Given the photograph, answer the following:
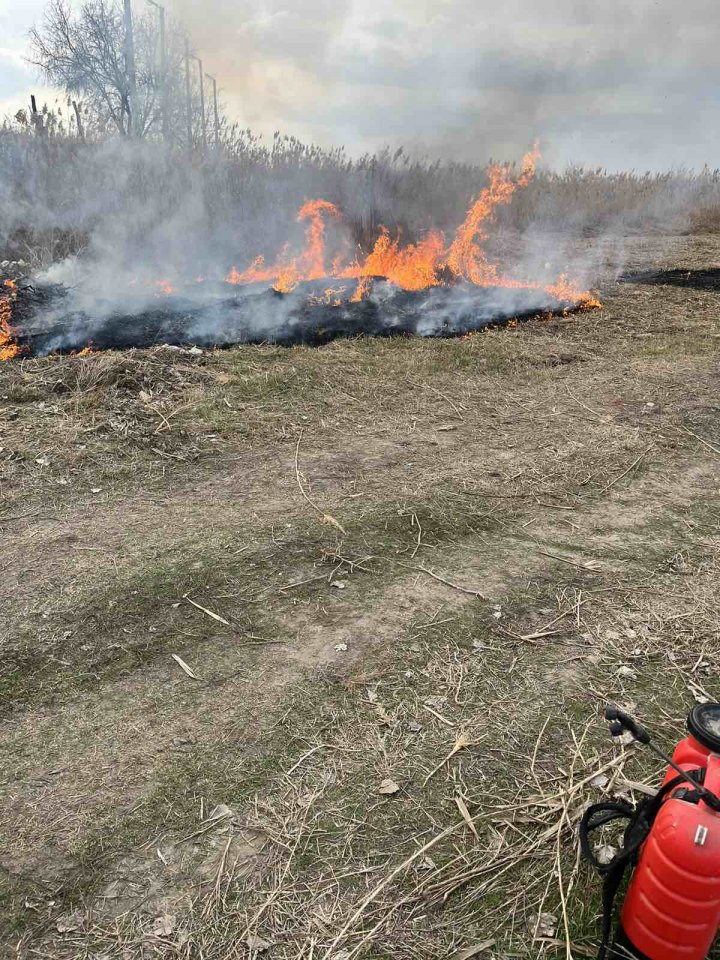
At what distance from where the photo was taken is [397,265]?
34.5 ft

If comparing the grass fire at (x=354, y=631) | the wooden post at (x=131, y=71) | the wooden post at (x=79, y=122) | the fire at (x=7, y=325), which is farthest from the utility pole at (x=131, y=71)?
the grass fire at (x=354, y=631)

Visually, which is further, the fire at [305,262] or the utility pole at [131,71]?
the utility pole at [131,71]

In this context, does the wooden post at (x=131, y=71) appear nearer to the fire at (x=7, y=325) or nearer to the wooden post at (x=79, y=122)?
the wooden post at (x=79, y=122)

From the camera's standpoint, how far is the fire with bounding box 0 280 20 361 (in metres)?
6.29

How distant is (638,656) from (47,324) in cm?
707

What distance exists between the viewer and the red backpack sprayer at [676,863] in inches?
62.1

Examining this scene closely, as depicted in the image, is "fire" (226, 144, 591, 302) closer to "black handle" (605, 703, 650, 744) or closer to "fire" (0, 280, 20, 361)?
"fire" (0, 280, 20, 361)

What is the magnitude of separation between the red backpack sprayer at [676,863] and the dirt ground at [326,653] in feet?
0.82

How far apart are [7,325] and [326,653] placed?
20.7ft

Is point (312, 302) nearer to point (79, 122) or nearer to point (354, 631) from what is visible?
point (354, 631)

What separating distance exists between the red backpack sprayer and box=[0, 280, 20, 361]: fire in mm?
6553

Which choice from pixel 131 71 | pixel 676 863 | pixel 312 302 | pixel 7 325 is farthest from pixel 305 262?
pixel 676 863

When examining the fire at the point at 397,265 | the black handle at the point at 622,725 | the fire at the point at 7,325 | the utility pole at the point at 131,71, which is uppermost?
the utility pole at the point at 131,71

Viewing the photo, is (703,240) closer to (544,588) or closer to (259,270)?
(259,270)
